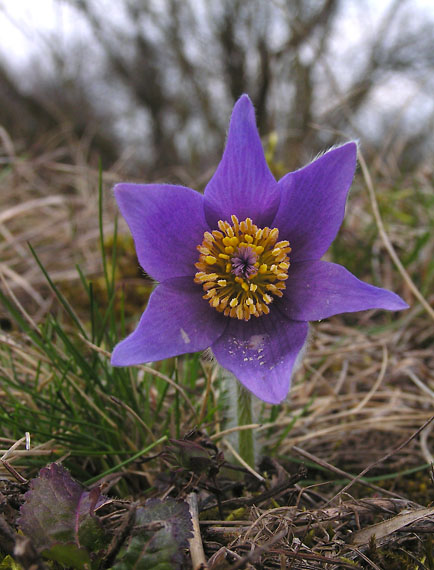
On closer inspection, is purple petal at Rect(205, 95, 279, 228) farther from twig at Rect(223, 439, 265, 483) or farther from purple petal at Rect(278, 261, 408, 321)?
twig at Rect(223, 439, 265, 483)

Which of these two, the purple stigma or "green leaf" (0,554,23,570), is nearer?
"green leaf" (0,554,23,570)

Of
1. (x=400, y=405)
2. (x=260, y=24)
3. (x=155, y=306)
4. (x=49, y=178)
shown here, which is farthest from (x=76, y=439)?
(x=260, y=24)

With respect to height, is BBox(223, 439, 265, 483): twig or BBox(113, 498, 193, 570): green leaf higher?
BBox(113, 498, 193, 570): green leaf

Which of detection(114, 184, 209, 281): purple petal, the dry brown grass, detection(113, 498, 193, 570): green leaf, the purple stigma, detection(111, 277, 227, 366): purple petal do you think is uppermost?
detection(114, 184, 209, 281): purple petal

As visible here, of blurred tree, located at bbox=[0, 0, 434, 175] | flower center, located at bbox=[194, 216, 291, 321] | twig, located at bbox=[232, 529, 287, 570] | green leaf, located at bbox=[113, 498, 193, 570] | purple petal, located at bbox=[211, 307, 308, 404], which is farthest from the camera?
blurred tree, located at bbox=[0, 0, 434, 175]

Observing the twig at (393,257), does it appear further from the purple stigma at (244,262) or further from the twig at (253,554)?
the twig at (253,554)

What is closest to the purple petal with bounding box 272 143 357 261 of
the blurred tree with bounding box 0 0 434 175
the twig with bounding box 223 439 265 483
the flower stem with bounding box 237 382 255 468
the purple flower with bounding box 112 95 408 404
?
the purple flower with bounding box 112 95 408 404

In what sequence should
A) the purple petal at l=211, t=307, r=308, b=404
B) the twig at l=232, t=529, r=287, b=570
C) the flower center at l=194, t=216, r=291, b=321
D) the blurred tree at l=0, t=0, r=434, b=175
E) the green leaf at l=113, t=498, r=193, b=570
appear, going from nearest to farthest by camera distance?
the twig at l=232, t=529, r=287, b=570
the green leaf at l=113, t=498, r=193, b=570
the purple petal at l=211, t=307, r=308, b=404
the flower center at l=194, t=216, r=291, b=321
the blurred tree at l=0, t=0, r=434, b=175
